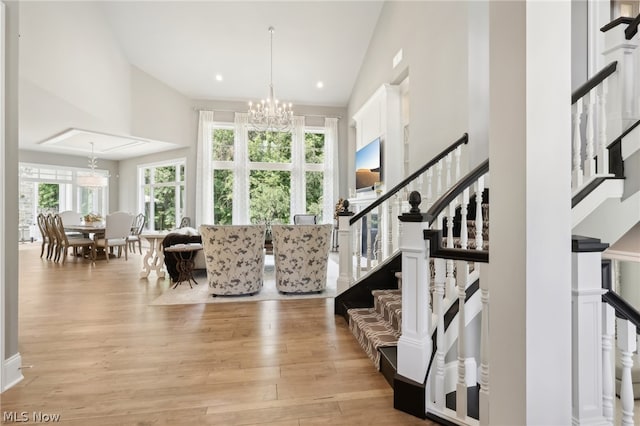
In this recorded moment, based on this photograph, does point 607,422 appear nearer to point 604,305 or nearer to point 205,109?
point 604,305

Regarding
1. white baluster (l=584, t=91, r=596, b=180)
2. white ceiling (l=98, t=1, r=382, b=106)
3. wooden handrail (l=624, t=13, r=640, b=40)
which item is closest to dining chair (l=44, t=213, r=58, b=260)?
white ceiling (l=98, t=1, r=382, b=106)

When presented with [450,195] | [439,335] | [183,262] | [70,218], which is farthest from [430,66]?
[70,218]

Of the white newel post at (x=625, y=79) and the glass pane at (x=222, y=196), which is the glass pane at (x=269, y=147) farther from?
the white newel post at (x=625, y=79)

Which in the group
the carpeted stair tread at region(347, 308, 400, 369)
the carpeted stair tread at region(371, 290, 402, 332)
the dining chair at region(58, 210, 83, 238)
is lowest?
the carpeted stair tread at region(347, 308, 400, 369)

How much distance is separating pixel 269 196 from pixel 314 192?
1.22m

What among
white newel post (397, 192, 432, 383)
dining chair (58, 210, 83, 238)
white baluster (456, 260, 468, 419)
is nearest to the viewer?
white baluster (456, 260, 468, 419)

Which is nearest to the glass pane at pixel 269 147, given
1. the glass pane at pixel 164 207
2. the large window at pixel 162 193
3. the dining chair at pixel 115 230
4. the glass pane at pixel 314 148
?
the glass pane at pixel 314 148

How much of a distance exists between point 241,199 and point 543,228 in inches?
291

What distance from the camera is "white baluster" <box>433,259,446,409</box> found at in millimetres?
1612

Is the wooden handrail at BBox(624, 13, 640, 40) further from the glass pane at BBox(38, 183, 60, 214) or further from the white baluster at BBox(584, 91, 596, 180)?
the glass pane at BBox(38, 183, 60, 214)

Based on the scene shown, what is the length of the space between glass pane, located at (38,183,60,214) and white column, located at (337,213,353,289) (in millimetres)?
10760

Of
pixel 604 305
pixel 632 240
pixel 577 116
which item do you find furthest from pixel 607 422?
pixel 632 240

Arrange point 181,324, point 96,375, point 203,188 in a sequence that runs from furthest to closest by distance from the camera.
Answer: point 203,188 < point 181,324 < point 96,375

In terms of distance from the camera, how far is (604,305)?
1123 millimetres
